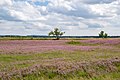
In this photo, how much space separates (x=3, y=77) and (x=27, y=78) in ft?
3.66

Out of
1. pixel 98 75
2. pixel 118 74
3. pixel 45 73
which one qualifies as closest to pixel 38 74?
pixel 45 73

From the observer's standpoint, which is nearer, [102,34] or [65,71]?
[65,71]

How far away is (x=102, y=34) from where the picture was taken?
160m

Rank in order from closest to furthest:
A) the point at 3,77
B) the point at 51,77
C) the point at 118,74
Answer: the point at 3,77, the point at 51,77, the point at 118,74

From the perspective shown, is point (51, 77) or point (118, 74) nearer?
point (51, 77)

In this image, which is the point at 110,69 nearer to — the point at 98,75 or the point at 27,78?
the point at 98,75

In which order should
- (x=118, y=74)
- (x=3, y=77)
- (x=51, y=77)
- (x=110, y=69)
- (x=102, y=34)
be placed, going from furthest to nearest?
(x=102, y=34) → (x=110, y=69) → (x=118, y=74) → (x=51, y=77) → (x=3, y=77)

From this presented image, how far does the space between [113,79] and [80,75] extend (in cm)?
176

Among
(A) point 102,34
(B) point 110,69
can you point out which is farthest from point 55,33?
(B) point 110,69

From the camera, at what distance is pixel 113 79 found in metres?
13.4

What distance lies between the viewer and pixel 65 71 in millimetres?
14500

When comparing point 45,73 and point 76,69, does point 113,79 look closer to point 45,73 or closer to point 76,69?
point 76,69

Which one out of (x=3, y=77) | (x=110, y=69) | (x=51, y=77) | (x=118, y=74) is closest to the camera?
(x=3, y=77)

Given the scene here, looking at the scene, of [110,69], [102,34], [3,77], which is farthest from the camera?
[102,34]
